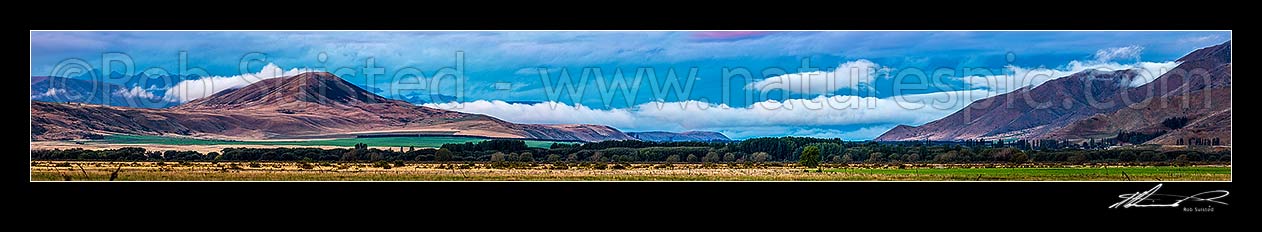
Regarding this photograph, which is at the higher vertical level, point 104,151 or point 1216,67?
point 1216,67

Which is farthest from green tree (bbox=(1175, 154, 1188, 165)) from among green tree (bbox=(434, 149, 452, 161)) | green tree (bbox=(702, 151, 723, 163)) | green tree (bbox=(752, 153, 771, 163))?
green tree (bbox=(434, 149, 452, 161))

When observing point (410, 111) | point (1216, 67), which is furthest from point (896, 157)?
point (410, 111)

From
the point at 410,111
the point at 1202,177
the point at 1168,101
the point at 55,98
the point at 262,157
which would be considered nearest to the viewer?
the point at 1202,177

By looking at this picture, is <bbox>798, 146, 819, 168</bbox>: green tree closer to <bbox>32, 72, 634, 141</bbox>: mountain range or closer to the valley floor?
the valley floor

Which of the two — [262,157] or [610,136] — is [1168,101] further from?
[262,157]

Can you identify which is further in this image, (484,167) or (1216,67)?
(484,167)

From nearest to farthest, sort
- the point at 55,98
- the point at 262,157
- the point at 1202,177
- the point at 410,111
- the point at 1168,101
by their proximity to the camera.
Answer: the point at 1202,177
the point at 55,98
the point at 1168,101
the point at 410,111
the point at 262,157
